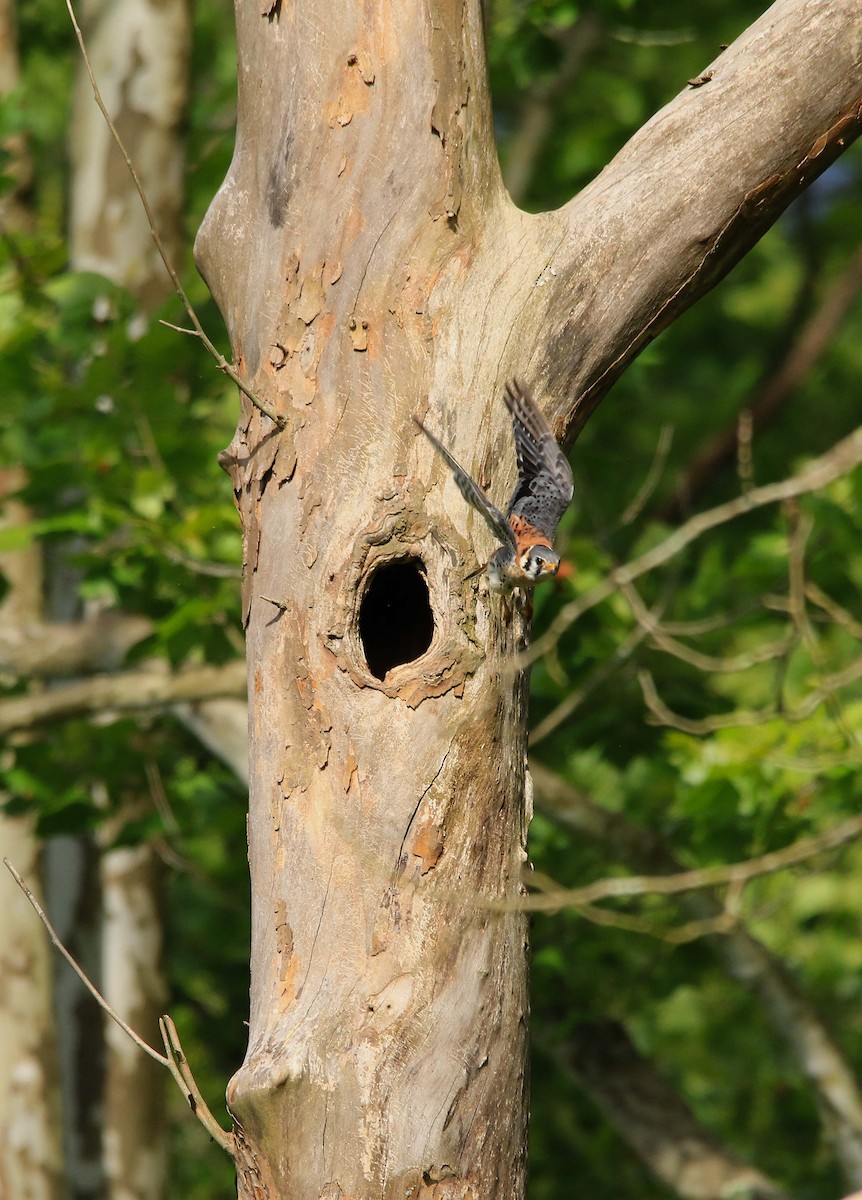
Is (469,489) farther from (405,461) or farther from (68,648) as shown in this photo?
(68,648)

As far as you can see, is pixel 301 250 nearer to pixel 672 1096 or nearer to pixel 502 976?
pixel 502 976

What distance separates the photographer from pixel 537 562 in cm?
246

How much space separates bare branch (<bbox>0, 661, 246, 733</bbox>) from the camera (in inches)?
163

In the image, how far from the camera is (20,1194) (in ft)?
17.7

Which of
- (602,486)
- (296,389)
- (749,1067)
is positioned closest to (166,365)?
(296,389)

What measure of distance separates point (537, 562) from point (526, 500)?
12 centimetres

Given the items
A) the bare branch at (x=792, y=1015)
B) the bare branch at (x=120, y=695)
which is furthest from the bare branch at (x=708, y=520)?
the bare branch at (x=792, y=1015)

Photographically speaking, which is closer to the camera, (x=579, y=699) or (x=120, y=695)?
(x=579, y=699)

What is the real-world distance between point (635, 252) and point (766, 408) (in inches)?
223

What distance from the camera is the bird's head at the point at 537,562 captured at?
7.84 ft

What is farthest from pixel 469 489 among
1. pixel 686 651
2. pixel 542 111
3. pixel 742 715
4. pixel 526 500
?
pixel 542 111

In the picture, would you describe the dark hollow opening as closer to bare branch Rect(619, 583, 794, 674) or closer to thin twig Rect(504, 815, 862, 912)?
thin twig Rect(504, 815, 862, 912)

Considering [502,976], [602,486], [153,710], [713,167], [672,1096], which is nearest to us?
[502,976]

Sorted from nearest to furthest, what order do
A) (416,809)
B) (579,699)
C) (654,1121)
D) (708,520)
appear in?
1. (416,809)
2. (708,520)
3. (579,699)
4. (654,1121)
